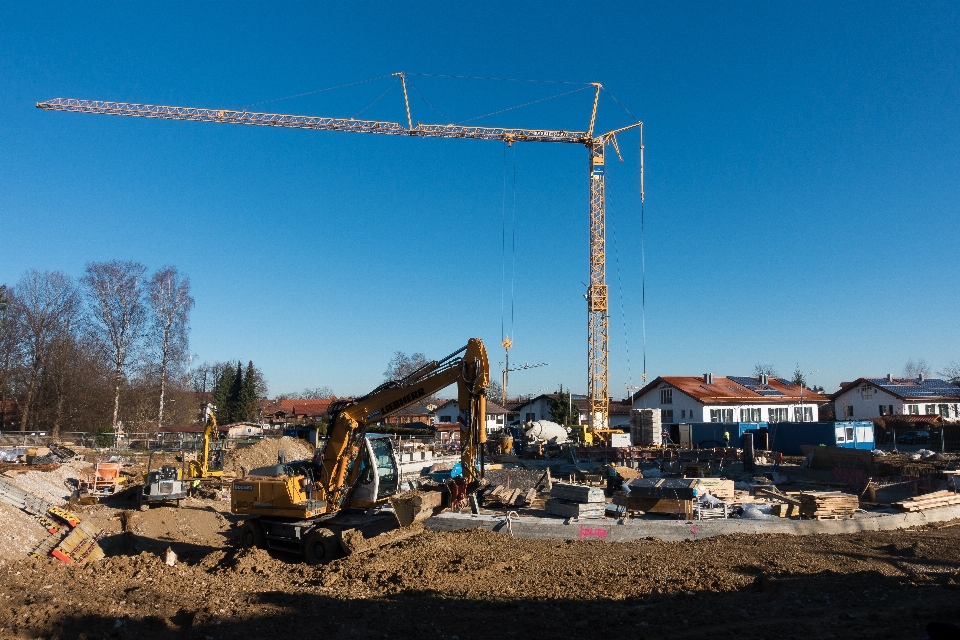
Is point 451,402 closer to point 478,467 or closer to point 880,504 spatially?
point 880,504

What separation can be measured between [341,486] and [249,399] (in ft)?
228

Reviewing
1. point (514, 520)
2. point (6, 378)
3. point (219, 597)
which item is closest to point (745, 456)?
point (514, 520)

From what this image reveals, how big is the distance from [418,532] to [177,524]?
8.71 meters

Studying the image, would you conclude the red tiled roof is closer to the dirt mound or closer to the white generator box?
the white generator box

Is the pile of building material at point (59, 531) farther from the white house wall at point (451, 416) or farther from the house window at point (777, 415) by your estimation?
the white house wall at point (451, 416)

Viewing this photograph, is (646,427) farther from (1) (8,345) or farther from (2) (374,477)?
(1) (8,345)

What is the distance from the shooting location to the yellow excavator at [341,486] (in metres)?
12.8

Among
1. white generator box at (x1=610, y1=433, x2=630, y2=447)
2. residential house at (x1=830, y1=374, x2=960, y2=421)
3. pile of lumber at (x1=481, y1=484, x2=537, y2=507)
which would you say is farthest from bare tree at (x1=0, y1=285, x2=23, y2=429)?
residential house at (x1=830, y1=374, x2=960, y2=421)

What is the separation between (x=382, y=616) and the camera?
917cm

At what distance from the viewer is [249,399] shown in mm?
78438

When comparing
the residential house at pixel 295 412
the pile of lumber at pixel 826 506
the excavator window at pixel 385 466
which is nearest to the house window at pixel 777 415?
the pile of lumber at pixel 826 506

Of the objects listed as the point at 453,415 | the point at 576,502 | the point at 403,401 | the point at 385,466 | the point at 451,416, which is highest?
the point at 403,401

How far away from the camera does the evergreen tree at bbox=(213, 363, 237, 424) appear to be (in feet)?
278

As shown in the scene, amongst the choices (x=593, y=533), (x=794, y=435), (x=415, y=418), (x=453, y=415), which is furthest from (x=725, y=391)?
(x=593, y=533)
